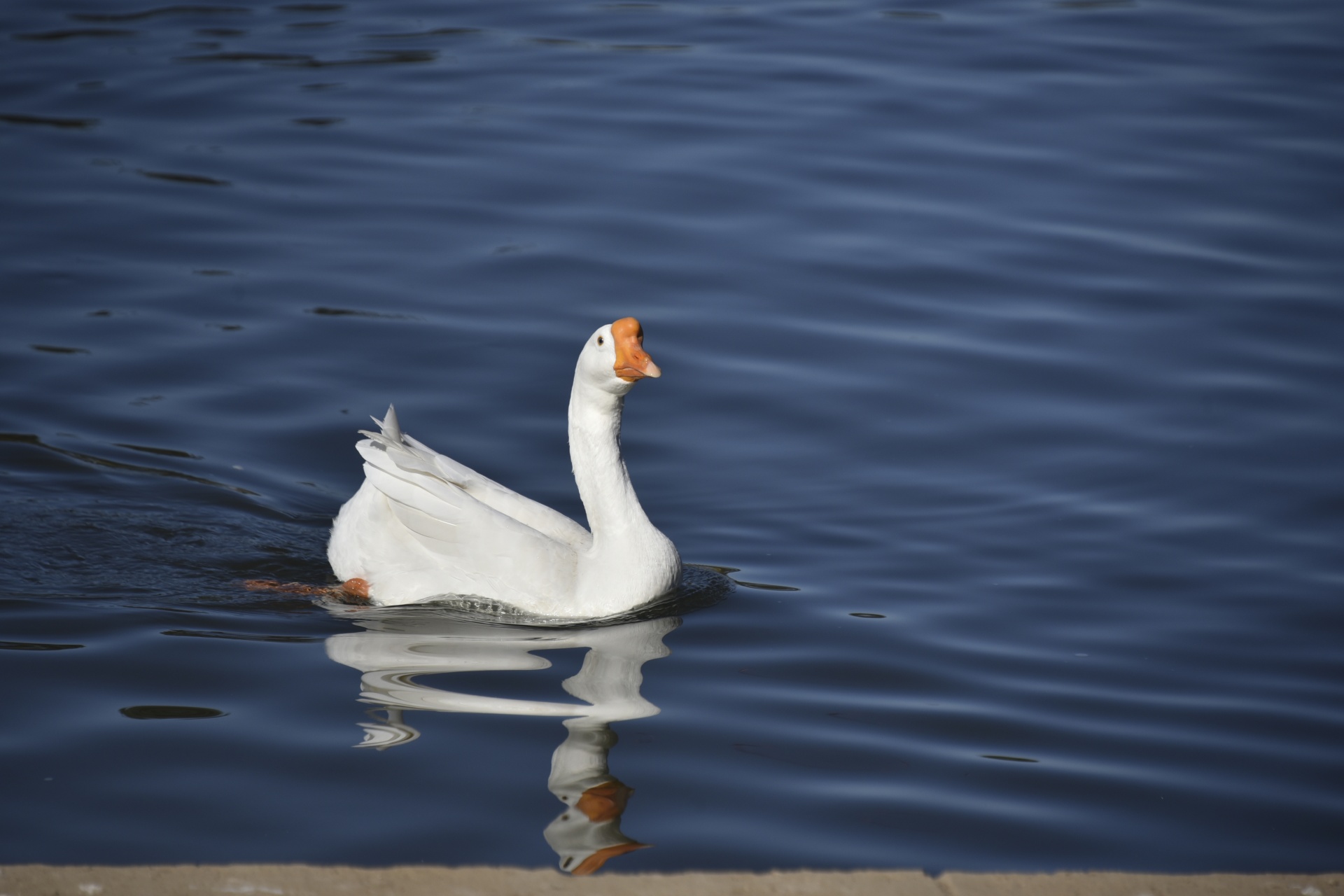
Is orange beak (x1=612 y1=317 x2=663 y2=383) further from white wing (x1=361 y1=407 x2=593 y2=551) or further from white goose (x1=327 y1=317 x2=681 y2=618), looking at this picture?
white wing (x1=361 y1=407 x2=593 y2=551)

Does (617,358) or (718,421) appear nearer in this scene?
(617,358)

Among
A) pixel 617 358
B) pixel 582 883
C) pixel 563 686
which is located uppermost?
pixel 617 358

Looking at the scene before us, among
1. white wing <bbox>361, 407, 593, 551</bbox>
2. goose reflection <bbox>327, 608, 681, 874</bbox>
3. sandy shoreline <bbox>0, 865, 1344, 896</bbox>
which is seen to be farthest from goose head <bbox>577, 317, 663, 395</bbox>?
sandy shoreline <bbox>0, 865, 1344, 896</bbox>

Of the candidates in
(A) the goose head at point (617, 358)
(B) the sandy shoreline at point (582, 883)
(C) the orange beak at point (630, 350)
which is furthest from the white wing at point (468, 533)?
(B) the sandy shoreline at point (582, 883)

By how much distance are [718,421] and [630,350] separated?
8.60 ft

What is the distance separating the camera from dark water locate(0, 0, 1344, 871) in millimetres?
4848

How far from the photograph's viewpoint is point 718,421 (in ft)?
28.6

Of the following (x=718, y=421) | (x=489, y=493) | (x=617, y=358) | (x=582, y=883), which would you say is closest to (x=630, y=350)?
(x=617, y=358)

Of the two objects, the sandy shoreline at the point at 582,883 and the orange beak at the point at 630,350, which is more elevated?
the orange beak at the point at 630,350

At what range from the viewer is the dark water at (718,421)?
4848 mm

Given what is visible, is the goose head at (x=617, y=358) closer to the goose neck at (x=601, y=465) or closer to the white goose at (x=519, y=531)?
the white goose at (x=519, y=531)

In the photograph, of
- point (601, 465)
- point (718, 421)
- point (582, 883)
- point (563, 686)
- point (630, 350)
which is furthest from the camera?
point (718, 421)

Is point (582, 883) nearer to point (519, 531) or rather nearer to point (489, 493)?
point (519, 531)

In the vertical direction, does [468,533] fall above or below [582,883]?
above
